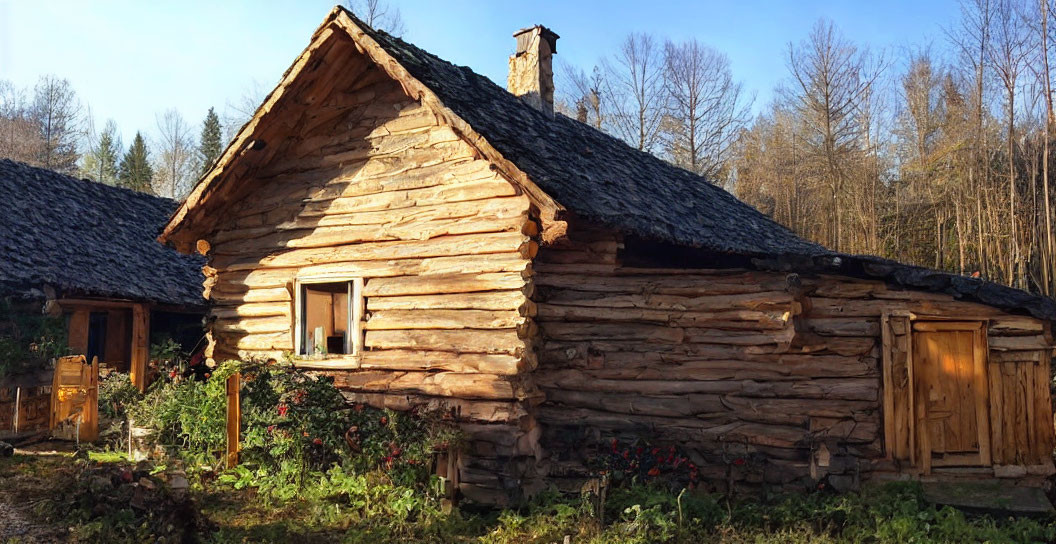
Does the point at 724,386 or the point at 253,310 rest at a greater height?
the point at 253,310

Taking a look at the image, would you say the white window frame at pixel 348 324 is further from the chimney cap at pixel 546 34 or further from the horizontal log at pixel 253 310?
the chimney cap at pixel 546 34

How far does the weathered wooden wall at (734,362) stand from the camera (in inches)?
339

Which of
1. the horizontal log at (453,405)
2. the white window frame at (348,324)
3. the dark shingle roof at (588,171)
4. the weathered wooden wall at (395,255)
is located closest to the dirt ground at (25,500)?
the weathered wooden wall at (395,255)

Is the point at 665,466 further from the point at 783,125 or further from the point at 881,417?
the point at 783,125

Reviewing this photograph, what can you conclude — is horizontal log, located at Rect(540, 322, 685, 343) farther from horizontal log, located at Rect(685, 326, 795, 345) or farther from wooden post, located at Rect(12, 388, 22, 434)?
wooden post, located at Rect(12, 388, 22, 434)

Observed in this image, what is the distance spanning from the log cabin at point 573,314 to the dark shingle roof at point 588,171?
0.07 meters

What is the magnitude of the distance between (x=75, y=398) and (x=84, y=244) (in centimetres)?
615

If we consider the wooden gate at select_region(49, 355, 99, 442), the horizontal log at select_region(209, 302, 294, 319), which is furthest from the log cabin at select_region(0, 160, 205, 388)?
the horizontal log at select_region(209, 302, 294, 319)

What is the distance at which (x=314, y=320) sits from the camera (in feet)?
39.1

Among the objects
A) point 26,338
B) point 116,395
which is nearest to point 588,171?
point 26,338

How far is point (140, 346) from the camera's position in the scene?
16078 millimetres

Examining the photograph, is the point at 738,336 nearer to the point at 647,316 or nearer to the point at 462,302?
the point at 647,316

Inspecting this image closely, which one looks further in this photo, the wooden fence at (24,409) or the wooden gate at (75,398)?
the wooden fence at (24,409)

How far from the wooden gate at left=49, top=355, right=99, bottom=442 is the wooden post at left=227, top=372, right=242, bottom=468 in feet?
12.5
